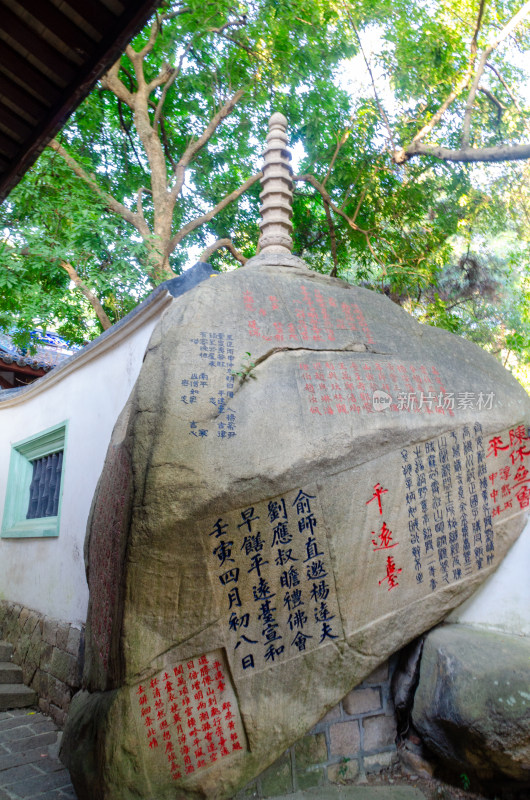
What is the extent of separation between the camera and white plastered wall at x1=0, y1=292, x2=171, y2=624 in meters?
4.39

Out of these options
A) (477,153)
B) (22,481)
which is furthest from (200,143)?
(22,481)

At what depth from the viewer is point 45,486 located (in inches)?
223

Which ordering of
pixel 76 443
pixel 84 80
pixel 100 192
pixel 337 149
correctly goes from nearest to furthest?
pixel 84 80, pixel 76 443, pixel 100 192, pixel 337 149

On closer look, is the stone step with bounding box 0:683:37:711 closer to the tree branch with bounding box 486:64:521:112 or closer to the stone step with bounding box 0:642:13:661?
the stone step with bounding box 0:642:13:661

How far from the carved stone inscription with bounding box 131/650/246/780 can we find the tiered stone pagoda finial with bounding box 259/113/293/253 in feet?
10.0

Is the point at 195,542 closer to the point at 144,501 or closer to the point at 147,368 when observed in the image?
the point at 144,501

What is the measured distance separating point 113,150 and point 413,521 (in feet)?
28.9

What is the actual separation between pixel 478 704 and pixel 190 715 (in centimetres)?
159

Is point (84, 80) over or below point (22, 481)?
over

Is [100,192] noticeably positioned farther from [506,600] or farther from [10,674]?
[506,600]

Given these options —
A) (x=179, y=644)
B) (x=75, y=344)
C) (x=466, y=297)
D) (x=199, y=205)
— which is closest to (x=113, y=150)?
(x=199, y=205)

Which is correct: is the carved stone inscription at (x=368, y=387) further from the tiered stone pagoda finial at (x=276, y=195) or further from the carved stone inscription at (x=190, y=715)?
the carved stone inscription at (x=190, y=715)

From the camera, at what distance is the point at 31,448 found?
5980mm

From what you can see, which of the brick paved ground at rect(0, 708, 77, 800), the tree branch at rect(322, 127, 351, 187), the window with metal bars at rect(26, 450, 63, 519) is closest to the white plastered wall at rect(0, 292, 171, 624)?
the window with metal bars at rect(26, 450, 63, 519)
